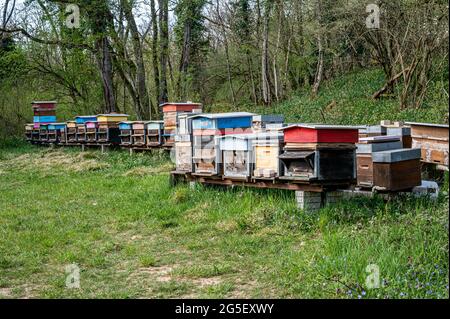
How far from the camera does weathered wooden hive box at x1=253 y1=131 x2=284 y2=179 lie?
30.7ft

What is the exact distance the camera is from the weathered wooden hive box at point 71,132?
2335 centimetres

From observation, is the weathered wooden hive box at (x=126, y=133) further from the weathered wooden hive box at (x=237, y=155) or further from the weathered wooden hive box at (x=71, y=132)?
the weathered wooden hive box at (x=237, y=155)

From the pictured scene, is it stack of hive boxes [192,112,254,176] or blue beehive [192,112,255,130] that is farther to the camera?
blue beehive [192,112,255,130]

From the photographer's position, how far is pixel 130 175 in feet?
50.0

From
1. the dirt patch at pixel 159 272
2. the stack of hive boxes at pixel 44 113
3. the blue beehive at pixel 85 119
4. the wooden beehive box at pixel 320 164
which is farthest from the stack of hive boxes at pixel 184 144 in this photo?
the stack of hive boxes at pixel 44 113

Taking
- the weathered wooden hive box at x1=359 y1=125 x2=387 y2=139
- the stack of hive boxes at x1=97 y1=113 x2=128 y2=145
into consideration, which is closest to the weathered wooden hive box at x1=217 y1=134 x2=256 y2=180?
the weathered wooden hive box at x1=359 y1=125 x2=387 y2=139

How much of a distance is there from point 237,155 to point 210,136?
41.5 inches

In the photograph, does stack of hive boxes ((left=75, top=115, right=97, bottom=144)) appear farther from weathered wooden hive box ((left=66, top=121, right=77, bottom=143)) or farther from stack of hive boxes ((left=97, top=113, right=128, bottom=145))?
stack of hive boxes ((left=97, top=113, right=128, bottom=145))

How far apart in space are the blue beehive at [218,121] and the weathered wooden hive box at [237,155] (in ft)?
1.64

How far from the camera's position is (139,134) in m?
19.4

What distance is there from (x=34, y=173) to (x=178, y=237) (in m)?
9.96

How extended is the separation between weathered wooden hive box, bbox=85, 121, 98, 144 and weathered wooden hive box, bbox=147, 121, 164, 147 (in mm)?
3823

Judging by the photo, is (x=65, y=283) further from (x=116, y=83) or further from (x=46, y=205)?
(x=116, y=83)

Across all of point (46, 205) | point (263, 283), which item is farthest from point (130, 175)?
point (263, 283)
